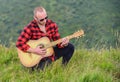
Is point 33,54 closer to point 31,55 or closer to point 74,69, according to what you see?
point 31,55

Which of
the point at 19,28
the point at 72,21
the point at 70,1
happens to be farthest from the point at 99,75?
the point at 70,1

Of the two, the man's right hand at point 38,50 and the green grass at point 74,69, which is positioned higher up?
the man's right hand at point 38,50

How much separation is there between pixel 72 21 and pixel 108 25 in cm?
358

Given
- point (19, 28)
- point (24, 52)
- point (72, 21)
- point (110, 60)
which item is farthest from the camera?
point (72, 21)

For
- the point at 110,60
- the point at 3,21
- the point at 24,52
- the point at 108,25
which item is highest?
the point at 24,52

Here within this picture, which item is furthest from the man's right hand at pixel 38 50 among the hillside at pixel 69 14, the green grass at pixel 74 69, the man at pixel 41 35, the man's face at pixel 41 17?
the hillside at pixel 69 14

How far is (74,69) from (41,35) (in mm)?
794

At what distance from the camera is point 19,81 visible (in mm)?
6797

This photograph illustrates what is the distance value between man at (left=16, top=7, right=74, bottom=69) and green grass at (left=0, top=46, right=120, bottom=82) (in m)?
0.18

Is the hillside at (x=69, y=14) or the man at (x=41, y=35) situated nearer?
the man at (x=41, y=35)

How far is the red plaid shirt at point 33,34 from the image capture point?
739 centimetres

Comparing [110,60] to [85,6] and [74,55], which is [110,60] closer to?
[74,55]

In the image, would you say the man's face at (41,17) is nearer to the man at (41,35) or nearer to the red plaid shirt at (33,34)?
the man at (41,35)

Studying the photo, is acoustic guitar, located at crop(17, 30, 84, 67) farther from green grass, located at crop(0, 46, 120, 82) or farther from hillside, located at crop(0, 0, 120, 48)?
hillside, located at crop(0, 0, 120, 48)
